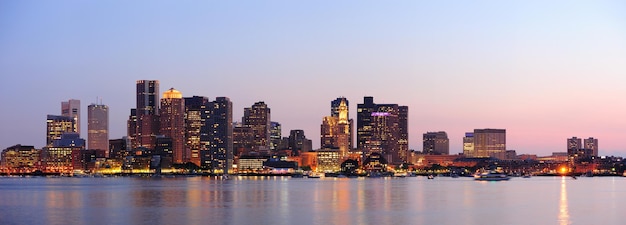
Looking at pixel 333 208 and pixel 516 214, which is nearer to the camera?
pixel 516 214

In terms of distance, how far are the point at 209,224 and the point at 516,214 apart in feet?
92.4

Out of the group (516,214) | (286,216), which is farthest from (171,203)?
(516,214)

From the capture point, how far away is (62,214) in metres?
75.2

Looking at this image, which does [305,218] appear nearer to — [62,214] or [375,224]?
[375,224]

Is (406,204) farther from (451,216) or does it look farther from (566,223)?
(566,223)

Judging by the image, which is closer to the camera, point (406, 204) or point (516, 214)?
point (516, 214)

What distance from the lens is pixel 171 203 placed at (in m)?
91.6

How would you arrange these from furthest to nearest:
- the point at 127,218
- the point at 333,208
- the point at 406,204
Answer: the point at 406,204
the point at 333,208
the point at 127,218

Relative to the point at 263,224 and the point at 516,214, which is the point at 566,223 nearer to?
the point at 516,214

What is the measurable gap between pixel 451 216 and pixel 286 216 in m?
14.1

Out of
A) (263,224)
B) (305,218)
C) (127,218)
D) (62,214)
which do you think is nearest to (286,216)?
(305,218)

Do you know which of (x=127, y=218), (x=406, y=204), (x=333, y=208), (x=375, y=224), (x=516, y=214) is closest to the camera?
(x=375, y=224)

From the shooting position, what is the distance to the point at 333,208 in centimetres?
8225

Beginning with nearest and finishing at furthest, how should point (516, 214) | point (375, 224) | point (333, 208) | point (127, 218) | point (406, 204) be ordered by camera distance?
point (375, 224) → point (127, 218) → point (516, 214) → point (333, 208) → point (406, 204)
